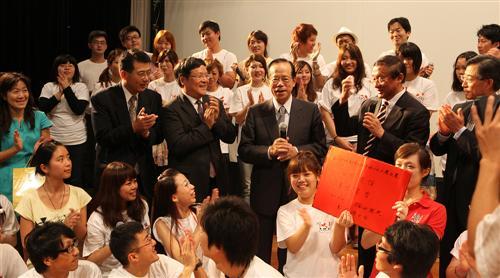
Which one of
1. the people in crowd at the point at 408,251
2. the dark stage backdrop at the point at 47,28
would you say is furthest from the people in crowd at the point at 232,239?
the dark stage backdrop at the point at 47,28

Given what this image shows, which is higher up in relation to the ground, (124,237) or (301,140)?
(301,140)

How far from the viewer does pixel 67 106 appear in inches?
234

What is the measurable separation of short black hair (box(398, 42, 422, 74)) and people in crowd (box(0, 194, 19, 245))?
2.62 metres

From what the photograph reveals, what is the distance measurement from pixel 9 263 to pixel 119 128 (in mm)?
1104

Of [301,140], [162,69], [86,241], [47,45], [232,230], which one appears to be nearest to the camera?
[232,230]

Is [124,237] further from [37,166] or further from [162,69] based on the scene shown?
[162,69]

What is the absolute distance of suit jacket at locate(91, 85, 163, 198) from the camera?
4516mm

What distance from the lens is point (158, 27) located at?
866cm

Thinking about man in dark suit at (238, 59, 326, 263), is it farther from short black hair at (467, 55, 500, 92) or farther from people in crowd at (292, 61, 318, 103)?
people in crowd at (292, 61, 318, 103)

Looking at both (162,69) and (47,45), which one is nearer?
(162,69)

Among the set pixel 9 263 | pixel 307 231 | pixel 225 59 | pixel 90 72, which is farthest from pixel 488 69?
pixel 90 72

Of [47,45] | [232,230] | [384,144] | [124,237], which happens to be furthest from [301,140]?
[47,45]

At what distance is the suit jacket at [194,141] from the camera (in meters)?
4.40

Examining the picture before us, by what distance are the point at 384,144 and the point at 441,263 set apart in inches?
27.7
